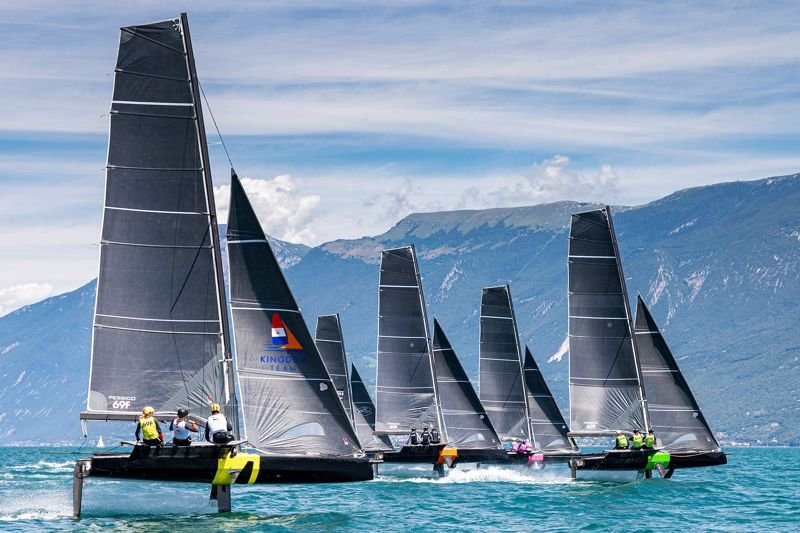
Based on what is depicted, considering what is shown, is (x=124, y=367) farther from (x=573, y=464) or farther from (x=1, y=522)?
(x=573, y=464)

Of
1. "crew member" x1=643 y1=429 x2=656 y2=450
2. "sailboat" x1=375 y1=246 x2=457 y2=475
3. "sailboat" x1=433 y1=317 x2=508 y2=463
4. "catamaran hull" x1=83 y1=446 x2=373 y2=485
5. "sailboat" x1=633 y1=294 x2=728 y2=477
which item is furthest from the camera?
"sailboat" x1=433 y1=317 x2=508 y2=463

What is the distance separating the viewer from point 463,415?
6981cm

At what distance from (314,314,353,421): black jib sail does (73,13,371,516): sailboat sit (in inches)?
1503

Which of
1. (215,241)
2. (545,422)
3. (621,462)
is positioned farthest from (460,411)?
(215,241)

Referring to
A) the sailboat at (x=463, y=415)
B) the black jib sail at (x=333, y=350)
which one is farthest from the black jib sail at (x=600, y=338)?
the black jib sail at (x=333, y=350)

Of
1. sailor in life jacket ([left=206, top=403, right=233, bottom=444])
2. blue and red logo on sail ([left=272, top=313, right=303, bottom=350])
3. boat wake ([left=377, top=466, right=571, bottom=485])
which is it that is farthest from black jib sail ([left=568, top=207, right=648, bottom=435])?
sailor in life jacket ([left=206, top=403, right=233, bottom=444])

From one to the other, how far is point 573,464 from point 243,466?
24.4 meters

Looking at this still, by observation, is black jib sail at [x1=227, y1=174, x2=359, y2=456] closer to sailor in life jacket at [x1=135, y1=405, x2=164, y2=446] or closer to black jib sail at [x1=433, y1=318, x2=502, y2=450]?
sailor in life jacket at [x1=135, y1=405, x2=164, y2=446]

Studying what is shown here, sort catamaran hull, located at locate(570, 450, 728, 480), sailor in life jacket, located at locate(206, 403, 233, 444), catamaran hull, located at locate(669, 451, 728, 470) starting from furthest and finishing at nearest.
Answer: catamaran hull, located at locate(669, 451, 728, 470) < catamaran hull, located at locate(570, 450, 728, 480) < sailor in life jacket, located at locate(206, 403, 233, 444)

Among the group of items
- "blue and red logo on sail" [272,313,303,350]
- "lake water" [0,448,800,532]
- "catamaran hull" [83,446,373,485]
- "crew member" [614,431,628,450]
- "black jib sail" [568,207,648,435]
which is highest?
"black jib sail" [568,207,648,435]

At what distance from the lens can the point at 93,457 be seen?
32438 millimetres

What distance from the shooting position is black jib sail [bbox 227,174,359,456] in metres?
35.1

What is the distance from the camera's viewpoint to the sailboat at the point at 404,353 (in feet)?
217

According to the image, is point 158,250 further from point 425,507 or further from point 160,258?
point 425,507
